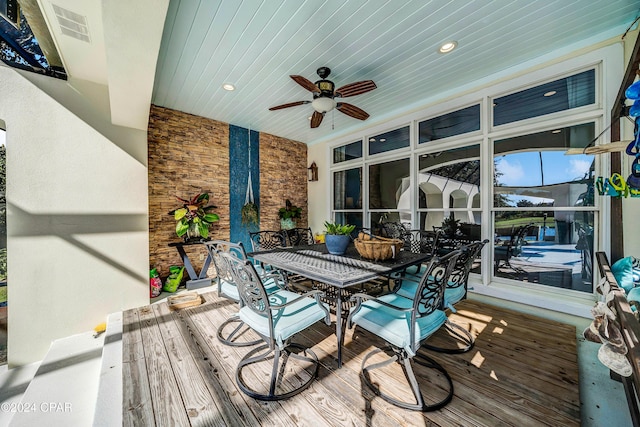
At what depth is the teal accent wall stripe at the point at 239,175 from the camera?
192 inches

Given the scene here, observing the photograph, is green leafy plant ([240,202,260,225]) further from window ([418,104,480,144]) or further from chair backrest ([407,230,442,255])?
window ([418,104,480,144])

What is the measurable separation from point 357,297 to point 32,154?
377 cm

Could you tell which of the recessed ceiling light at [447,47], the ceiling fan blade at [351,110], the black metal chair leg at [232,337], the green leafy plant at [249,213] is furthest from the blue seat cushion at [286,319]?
the green leafy plant at [249,213]

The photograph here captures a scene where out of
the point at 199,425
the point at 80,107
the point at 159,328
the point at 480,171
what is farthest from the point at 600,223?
the point at 80,107

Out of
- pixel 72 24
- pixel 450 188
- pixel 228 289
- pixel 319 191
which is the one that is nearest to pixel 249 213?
pixel 319 191

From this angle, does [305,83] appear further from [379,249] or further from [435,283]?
[435,283]

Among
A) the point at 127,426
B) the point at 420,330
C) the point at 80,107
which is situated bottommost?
the point at 127,426

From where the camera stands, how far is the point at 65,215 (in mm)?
2797

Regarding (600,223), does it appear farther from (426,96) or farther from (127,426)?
(127,426)

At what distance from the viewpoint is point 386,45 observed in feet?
8.31

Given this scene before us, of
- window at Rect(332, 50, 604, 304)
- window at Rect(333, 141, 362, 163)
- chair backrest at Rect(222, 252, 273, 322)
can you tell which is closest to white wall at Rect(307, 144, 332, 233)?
window at Rect(333, 141, 362, 163)

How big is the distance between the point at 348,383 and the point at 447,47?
3.39 m

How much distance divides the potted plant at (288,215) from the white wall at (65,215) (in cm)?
271

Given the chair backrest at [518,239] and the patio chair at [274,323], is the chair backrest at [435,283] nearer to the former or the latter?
the patio chair at [274,323]
